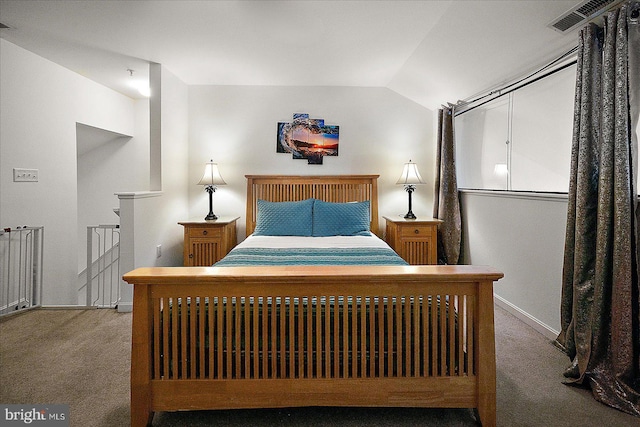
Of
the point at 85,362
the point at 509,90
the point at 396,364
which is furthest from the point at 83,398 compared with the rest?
the point at 509,90

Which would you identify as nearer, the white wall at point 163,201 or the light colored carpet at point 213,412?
the light colored carpet at point 213,412

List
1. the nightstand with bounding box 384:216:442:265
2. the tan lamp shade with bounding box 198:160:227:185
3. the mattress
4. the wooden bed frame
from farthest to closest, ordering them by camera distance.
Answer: the tan lamp shade with bounding box 198:160:227:185 → the nightstand with bounding box 384:216:442:265 → the mattress → the wooden bed frame

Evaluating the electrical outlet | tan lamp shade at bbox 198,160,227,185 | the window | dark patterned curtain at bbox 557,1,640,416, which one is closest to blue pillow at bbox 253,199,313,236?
tan lamp shade at bbox 198,160,227,185

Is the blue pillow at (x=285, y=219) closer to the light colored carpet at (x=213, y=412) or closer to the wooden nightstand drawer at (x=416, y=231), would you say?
the wooden nightstand drawer at (x=416, y=231)

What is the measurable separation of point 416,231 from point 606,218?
211 centimetres

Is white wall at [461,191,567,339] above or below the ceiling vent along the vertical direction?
below

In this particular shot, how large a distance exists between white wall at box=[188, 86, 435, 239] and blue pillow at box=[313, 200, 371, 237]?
68cm

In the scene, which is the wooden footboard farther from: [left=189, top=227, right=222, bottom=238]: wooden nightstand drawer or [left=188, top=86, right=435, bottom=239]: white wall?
[left=188, top=86, right=435, bottom=239]: white wall

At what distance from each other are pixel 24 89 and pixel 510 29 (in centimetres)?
402

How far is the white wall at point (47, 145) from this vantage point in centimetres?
334

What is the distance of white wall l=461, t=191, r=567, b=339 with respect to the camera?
→ 2.62 meters

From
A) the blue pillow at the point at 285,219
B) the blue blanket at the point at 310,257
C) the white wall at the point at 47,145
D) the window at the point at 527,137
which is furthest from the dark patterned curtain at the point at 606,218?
the white wall at the point at 47,145

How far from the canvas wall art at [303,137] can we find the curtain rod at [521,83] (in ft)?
4.75

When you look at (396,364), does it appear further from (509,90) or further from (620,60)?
(509,90)
